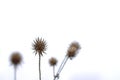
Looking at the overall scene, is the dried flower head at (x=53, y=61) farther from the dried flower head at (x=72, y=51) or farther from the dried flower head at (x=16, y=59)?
the dried flower head at (x=16, y=59)

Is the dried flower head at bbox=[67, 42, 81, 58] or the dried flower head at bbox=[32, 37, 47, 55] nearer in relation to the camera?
the dried flower head at bbox=[32, 37, 47, 55]

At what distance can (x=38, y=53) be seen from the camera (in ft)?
15.7

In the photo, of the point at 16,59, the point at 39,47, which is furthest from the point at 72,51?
the point at 16,59

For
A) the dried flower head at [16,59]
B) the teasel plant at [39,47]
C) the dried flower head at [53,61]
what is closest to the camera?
the dried flower head at [16,59]

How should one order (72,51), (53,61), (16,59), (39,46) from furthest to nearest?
(53,61), (72,51), (39,46), (16,59)

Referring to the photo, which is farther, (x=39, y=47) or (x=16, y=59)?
(x=39, y=47)

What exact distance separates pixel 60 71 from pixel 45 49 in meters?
0.69

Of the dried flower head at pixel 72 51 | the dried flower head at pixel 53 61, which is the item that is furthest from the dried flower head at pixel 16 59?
the dried flower head at pixel 53 61

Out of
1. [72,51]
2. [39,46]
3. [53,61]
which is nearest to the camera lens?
[39,46]

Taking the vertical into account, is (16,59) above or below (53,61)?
above

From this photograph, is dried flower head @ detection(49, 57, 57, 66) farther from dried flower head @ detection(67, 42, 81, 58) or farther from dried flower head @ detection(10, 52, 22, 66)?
dried flower head @ detection(10, 52, 22, 66)

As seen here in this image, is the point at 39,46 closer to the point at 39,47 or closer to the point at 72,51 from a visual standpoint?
the point at 39,47

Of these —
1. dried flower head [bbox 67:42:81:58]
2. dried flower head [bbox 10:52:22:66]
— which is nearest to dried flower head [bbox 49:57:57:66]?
dried flower head [bbox 67:42:81:58]

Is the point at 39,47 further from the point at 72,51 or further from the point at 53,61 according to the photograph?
the point at 53,61
